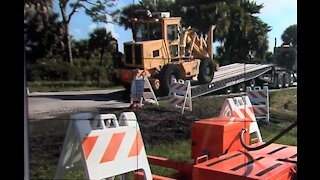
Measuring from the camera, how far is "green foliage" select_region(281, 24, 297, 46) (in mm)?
1813

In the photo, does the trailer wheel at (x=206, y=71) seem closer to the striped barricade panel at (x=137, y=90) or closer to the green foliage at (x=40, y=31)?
the striped barricade panel at (x=137, y=90)

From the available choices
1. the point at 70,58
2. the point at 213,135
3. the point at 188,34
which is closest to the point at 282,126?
the point at 213,135

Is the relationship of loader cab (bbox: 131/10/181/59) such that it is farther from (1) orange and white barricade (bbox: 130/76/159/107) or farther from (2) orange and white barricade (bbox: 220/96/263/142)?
(2) orange and white barricade (bbox: 220/96/263/142)

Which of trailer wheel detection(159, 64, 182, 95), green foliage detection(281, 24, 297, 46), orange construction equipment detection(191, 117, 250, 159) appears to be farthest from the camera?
orange construction equipment detection(191, 117, 250, 159)

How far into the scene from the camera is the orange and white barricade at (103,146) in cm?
183

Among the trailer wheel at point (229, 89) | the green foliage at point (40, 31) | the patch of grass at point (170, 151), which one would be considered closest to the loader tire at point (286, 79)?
the trailer wheel at point (229, 89)

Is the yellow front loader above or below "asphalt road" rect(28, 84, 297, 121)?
above

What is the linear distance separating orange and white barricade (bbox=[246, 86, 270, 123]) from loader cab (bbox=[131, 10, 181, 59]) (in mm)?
430

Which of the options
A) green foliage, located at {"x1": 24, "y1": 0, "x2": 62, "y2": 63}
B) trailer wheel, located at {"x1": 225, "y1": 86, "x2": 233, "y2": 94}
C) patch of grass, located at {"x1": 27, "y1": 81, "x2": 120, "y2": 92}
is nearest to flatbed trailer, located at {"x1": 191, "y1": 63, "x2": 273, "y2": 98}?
trailer wheel, located at {"x1": 225, "y1": 86, "x2": 233, "y2": 94}

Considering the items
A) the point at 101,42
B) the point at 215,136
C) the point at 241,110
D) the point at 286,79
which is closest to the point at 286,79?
the point at 286,79

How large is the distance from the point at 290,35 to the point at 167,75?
60 centimetres

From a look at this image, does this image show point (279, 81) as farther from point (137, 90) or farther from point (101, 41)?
point (101, 41)

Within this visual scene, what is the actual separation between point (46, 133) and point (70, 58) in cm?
38

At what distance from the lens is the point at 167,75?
1929 millimetres
